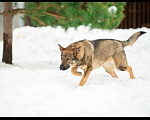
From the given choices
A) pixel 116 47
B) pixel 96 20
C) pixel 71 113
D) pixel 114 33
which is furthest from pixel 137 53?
pixel 71 113

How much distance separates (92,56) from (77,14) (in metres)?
2.24

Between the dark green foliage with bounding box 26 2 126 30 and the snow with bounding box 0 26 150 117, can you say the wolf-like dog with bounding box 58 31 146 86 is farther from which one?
the dark green foliage with bounding box 26 2 126 30

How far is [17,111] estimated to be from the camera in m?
3.61

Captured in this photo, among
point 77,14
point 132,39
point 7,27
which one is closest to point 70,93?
point 132,39

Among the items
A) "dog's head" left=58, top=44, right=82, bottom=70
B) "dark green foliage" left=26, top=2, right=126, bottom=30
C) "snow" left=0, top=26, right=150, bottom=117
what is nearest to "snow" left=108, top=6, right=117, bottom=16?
"dark green foliage" left=26, top=2, right=126, bottom=30

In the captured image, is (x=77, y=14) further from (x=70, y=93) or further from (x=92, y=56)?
Result: (x=70, y=93)

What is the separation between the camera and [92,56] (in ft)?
→ 16.3

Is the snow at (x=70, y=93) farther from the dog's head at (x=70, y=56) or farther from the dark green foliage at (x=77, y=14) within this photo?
the dark green foliage at (x=77, y=14)

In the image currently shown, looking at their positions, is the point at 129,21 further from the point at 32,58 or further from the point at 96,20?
the point at 96,20

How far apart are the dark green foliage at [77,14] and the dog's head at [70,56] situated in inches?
71.8

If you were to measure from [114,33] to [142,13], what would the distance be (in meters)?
2.15

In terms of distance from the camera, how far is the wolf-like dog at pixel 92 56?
4.54 metres

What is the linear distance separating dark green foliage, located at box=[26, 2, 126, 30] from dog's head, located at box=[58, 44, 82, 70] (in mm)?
1824

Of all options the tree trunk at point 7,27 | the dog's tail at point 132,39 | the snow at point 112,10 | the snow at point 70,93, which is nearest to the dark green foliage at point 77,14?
the snow at point 112,10
